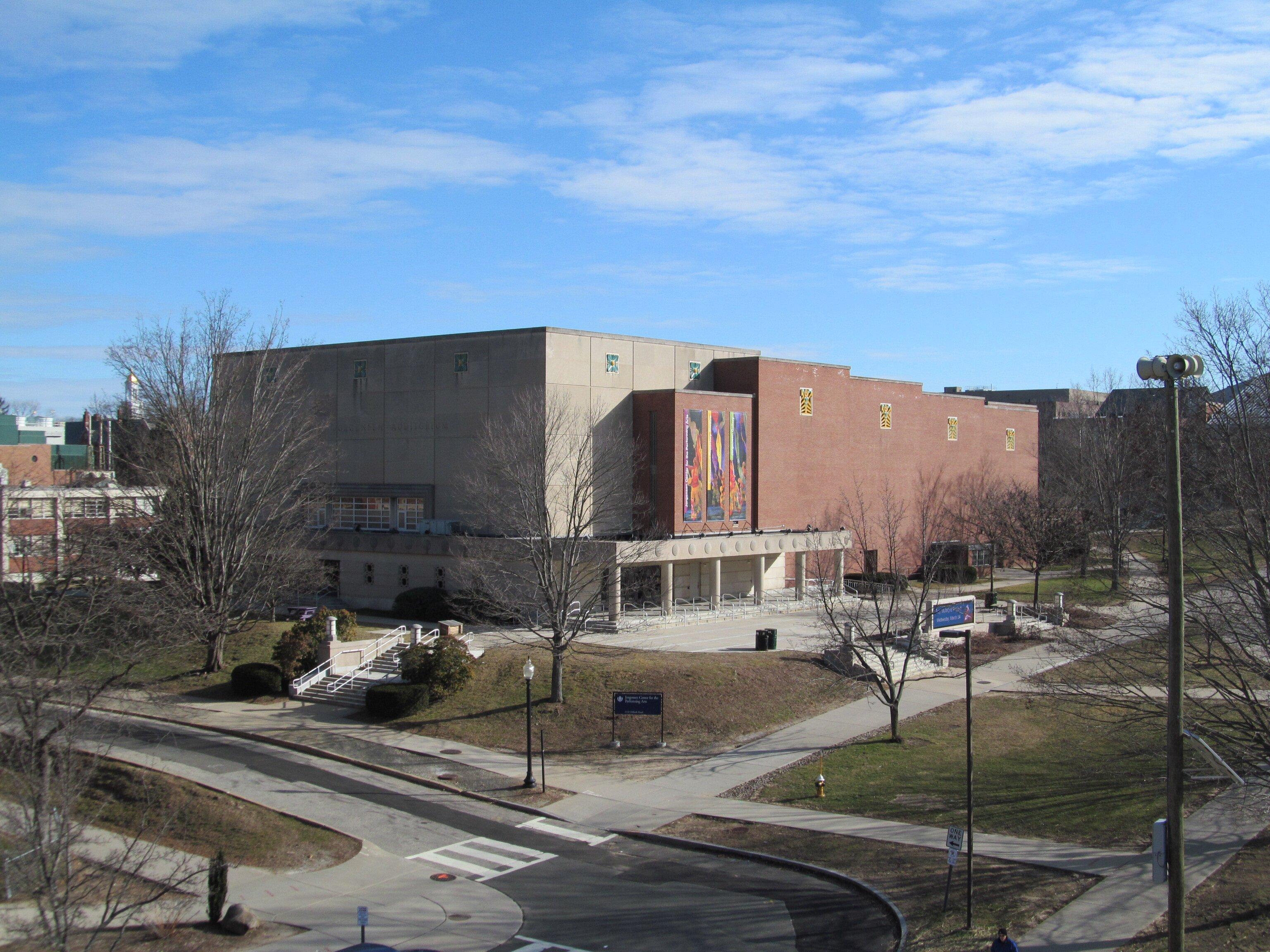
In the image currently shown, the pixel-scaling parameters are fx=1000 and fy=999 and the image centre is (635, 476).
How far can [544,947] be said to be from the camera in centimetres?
1705

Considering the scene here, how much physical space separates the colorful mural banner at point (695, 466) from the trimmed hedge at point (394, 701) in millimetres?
21179

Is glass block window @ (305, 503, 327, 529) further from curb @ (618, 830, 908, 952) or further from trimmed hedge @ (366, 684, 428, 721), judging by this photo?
curb @ (618, 830, 908, 952)

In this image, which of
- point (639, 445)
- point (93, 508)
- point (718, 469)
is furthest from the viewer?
point (718, 469)

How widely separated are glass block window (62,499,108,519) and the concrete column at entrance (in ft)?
68.3

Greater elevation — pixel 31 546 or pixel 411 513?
pixel 411 513

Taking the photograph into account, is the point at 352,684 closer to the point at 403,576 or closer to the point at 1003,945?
the point at 403,576

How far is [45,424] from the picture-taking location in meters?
156

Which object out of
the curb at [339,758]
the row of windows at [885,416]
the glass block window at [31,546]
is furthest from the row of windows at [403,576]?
the row of windows at [885,416]

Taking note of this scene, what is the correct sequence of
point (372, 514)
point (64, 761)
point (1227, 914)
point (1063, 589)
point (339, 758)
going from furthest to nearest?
point (1063, 589), point (372, 514), point (339, 758), point (1227, 914), point (64, 761)

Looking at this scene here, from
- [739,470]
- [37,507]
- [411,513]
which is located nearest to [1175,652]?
[739,470]

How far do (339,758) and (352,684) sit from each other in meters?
7.30

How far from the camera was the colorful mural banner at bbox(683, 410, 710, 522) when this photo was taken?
52.1 meters

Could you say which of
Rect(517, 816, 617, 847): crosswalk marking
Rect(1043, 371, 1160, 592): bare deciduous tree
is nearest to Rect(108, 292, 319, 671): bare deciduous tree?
Rect(517, 816, 617, 847): crosswalk marking

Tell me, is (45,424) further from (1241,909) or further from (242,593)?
(1241,909)
